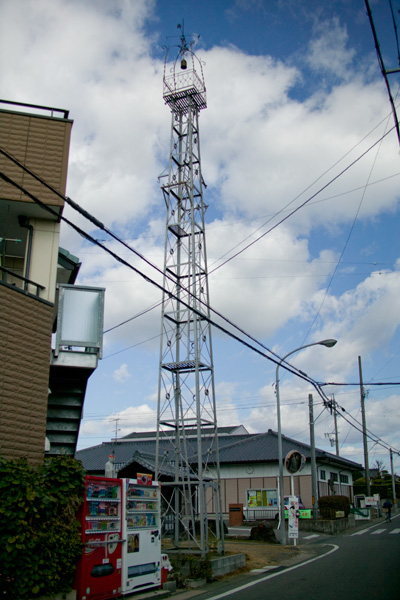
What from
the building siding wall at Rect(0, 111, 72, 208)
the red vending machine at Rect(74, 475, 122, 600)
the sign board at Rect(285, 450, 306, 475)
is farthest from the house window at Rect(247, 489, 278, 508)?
the building siding wall at Rect(0, 111, 72, 208)

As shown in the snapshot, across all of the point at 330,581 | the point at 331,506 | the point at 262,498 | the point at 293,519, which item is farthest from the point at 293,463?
the point at 262,498

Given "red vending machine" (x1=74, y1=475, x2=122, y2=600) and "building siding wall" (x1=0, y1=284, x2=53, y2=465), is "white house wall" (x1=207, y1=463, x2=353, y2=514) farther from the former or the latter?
"building siding wall" (x1=0, y1=284, x2=53, y2=465)

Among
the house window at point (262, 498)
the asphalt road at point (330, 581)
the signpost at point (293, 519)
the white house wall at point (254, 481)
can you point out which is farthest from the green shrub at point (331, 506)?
the asphalt road at point (330, 581)

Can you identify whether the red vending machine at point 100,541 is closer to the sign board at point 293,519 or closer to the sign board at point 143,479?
the sign board at point 143,479

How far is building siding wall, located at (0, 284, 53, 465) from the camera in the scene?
9.61 meters

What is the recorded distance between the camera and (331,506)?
98.7 ft

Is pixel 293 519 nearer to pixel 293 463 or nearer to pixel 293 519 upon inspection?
pixel 293 519

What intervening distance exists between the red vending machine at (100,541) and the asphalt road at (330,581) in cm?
192

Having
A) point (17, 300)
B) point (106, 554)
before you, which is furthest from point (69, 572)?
point (17, 300)

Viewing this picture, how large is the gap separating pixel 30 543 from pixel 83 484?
1389 millimetres

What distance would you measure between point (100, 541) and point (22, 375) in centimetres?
342

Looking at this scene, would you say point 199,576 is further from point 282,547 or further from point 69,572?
point 282,547

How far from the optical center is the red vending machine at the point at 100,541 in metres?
8.90

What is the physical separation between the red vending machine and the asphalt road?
1.92 m
